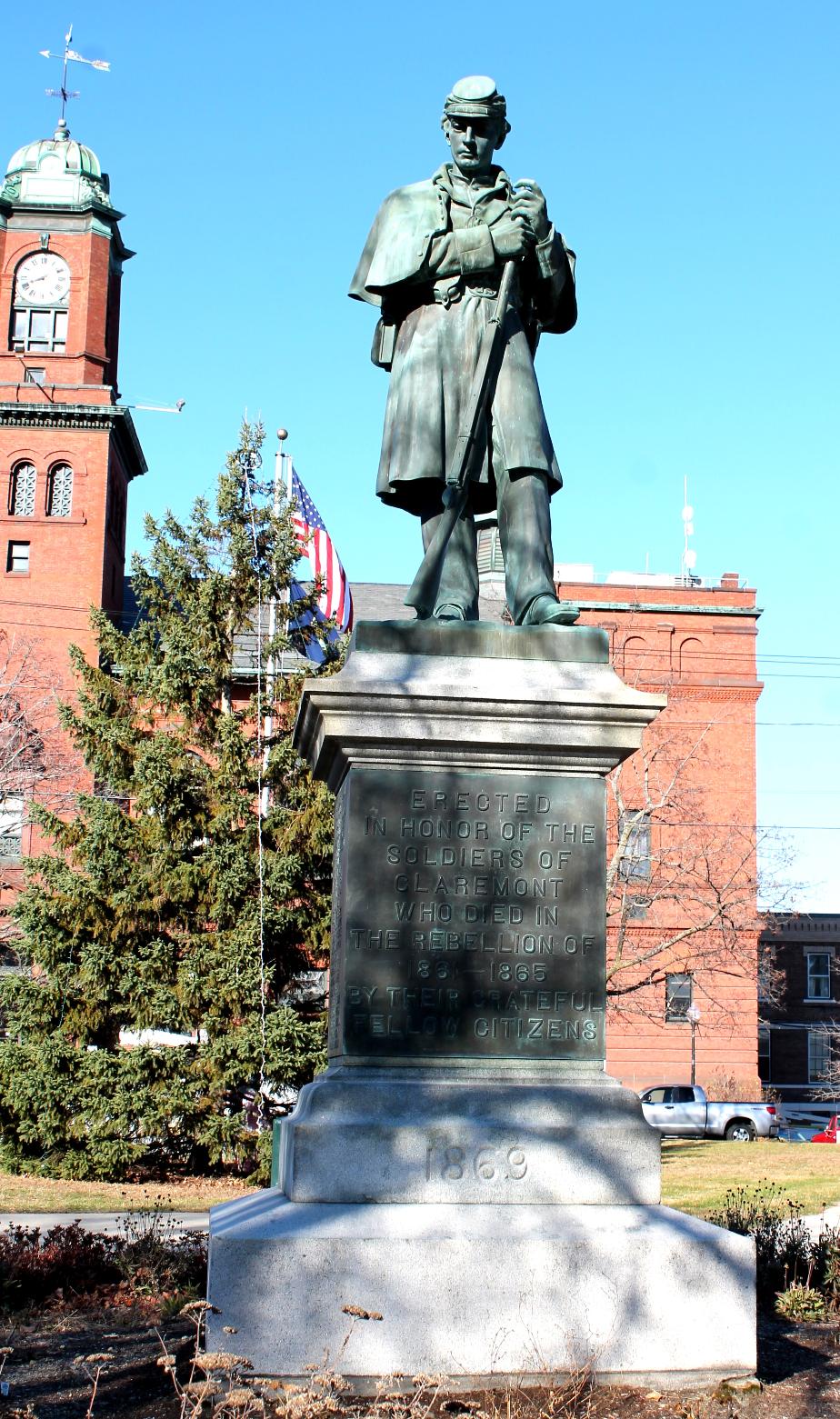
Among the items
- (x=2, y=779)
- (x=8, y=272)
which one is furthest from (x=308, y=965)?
(x=8, y=272)

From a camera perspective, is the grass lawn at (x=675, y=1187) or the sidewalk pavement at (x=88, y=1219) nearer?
the sidewalk pavement at (x=88, y=1219)

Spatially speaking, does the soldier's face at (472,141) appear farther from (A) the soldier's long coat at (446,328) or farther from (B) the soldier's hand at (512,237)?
(B) the soldier's hand at (512,237)

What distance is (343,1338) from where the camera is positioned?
499cm

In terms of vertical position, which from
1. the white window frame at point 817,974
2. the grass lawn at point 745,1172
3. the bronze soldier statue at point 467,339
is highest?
the bronze soldier statue at point 467,339

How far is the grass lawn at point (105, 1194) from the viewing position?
1664 centimetres

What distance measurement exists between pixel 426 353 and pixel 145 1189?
51.3 feet

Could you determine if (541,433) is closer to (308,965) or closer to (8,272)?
(308,965)

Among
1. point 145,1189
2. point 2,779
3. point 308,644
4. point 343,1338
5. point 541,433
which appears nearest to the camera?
point 343,1338

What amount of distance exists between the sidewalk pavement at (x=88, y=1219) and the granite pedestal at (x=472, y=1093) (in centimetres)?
856

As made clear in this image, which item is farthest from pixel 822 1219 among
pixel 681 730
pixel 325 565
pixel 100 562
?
pixel 100 562

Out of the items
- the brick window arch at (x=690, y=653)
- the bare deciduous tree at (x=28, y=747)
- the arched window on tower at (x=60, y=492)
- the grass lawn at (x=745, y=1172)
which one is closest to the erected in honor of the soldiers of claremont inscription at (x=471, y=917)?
the grass lawn at (x=745, y=1172)

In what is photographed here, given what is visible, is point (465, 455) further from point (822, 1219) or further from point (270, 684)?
point (270, 684)

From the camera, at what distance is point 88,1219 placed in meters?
15.0

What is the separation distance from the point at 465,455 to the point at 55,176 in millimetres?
49457
